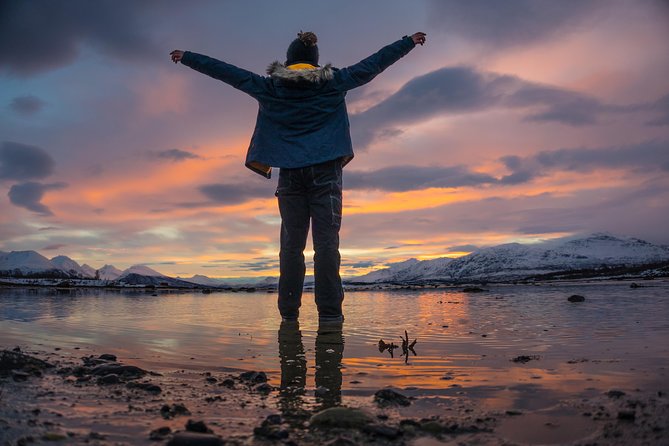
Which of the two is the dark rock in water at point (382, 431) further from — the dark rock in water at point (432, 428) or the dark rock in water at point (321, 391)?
the dark rock in water at point (321, 391)

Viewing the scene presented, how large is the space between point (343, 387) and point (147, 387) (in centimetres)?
106

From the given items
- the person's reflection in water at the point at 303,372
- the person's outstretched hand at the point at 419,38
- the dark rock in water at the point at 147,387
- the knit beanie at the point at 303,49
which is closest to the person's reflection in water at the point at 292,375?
the person's reflection in water at the point at 303,372

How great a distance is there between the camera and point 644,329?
4684mm

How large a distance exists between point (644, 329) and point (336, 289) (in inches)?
143

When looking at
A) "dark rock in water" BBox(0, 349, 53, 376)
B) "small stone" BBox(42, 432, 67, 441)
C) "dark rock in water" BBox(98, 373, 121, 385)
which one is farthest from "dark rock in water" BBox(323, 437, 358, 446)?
"dark rock in water" BBox(0, 349, 53, 376)

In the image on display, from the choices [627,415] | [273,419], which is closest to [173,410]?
[273,419]

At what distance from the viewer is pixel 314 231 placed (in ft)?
23.1

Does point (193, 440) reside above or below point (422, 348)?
above

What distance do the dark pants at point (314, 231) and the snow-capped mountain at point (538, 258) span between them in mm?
108785

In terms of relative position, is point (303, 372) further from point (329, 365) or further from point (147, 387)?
point (147, 387)

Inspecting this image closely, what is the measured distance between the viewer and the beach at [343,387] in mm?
1842

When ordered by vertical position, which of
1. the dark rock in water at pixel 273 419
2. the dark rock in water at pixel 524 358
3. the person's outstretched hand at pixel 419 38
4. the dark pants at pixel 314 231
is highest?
the person's outstretched hand at pixel 419 38

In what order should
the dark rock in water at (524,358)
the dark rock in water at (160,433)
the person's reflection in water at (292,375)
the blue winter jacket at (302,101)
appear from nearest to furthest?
the dark rock in water at (160,433) < the person's reflection in water at (292,375) < the dark rock in water at (524,358) < the blue winter jacket at (302,101)

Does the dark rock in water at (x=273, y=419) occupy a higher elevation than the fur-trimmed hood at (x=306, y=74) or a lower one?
lower
